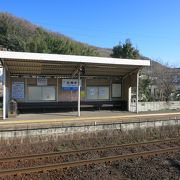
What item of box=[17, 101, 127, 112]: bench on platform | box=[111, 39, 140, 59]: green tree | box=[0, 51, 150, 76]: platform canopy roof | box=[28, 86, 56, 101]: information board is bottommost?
box=[17, 101, 127, 112]: bench on platform

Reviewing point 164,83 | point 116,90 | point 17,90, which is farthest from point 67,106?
point 164,83

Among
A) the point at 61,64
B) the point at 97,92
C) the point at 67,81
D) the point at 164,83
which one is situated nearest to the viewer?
the point at 61,64

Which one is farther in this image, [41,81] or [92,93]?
[92,93]

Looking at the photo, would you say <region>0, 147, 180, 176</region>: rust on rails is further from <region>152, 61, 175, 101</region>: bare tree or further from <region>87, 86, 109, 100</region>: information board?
<region>152, 61, 175, 101</region>: bare tree

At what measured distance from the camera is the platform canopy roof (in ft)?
50.8

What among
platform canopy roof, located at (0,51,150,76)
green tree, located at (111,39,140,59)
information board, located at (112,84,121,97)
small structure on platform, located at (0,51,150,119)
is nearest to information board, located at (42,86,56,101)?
small structure on platform, located at (0,51,150,119)

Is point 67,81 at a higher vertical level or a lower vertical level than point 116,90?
higher

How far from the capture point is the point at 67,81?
1966 cm

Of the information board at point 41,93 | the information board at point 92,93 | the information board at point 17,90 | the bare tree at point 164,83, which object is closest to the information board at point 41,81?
the information board at point 41,93

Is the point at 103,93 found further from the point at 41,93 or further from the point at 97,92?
the point at 41,93

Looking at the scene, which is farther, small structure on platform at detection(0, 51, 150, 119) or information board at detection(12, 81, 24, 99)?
information board at detection(12, 81, 24, 99)

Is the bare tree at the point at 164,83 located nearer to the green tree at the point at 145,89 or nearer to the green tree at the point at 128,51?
the green tree at the point at 145,89

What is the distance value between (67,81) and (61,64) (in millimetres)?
2479

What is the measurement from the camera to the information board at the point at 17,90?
727 inches
